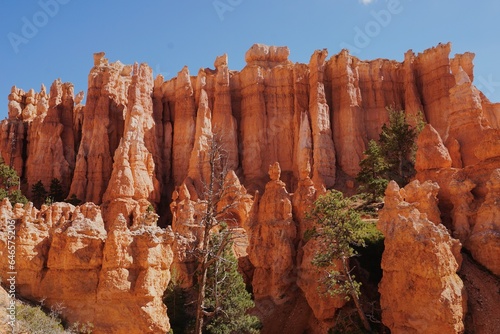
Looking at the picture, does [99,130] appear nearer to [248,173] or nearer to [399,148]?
[248,173]

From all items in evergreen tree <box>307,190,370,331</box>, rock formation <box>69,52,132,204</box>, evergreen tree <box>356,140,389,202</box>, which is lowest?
evergreen tree <box>307,190,370,331</box>

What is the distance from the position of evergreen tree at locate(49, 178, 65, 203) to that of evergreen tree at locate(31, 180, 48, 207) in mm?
697

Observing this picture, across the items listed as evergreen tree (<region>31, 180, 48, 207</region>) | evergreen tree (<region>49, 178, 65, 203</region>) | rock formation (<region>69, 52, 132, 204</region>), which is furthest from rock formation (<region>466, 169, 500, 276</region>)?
evergreen tree (<region>31, 180, 48, 207</region>)

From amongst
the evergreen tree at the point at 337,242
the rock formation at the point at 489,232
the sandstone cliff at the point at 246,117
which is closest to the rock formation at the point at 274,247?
the evergreen tree at the point at 337,242

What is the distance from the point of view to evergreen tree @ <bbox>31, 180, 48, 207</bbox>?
44.5 meters

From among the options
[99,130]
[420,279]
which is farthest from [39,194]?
[420,279]

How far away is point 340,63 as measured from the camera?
48125 millimetres

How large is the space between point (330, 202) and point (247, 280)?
775cm

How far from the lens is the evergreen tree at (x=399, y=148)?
3403 cm

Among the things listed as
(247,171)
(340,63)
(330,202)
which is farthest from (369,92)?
(330,202)

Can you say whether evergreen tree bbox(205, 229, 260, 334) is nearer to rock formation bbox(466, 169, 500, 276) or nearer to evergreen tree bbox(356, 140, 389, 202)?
rock formation bbox(466, 169, 500, 276)

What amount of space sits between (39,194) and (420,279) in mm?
40130

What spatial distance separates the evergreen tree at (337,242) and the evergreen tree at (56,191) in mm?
34075

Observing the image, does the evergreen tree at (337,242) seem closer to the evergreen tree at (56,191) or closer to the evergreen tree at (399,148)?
the evergreen tree at (399,148)
